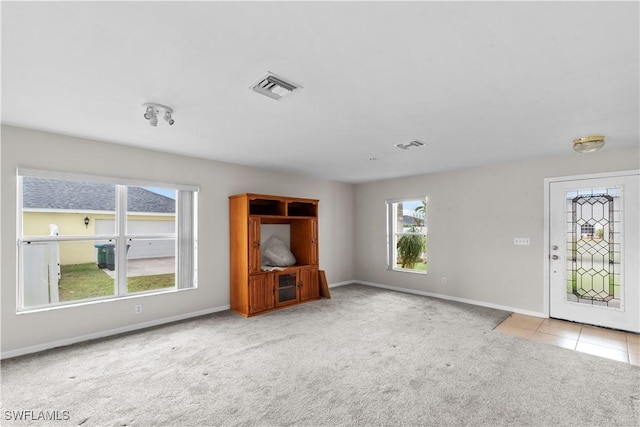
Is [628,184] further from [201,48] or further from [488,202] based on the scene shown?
[201,48]

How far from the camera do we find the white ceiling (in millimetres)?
1454

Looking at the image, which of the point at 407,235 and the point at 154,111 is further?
A: the point at 407,235

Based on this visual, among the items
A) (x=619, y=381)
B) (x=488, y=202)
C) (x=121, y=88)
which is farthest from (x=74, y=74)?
(x=488, y=202)

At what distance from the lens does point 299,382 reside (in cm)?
255

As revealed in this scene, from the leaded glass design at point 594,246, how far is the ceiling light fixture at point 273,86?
14.0 feet

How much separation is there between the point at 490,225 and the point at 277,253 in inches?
140

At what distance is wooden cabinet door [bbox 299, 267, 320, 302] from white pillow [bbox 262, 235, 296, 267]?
11.6 inches

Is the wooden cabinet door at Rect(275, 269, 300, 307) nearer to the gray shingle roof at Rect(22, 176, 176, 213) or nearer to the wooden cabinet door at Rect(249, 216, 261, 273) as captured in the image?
the wooden cabinet door at Rect(249, 216, 261, 273)

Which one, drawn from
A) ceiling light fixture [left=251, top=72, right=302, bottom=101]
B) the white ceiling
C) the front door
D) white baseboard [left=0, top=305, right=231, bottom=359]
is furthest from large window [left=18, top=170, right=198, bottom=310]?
the front door

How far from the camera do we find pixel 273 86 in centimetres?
220

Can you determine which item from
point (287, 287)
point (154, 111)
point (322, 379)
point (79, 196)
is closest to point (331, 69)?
point (154, 111)

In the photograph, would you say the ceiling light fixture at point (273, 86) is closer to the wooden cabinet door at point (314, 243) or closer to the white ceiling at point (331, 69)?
the white ceiling at point (331, 69)

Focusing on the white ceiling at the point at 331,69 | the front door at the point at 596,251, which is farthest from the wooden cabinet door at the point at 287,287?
the front door at the point at 596,251

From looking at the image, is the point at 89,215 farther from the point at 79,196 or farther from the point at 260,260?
the point at 260,260
